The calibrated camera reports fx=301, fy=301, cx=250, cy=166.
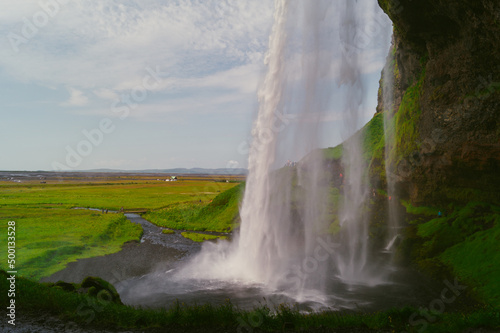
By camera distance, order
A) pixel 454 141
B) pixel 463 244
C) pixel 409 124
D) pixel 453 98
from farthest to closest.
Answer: pixel 409 124
pixel 454 141
pixel 453 98
pixel 463 244

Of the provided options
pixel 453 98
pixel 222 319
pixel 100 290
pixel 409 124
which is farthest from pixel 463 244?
pixel 100 290

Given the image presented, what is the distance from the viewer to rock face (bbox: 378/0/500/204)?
21094 millimetres

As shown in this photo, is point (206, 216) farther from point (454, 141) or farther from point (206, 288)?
point (454, 141)

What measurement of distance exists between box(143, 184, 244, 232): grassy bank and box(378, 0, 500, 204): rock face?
84.9ft

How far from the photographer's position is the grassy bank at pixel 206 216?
4569 cm

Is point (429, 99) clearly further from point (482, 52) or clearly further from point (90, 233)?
point (90, 233)

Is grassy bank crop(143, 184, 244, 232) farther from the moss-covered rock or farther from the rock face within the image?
the moss-covered rock

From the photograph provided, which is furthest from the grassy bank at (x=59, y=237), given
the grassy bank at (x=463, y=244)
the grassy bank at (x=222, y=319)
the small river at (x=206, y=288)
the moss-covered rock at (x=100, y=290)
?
the grassy bank at (x=463, y=244)

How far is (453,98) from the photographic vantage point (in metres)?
24.8

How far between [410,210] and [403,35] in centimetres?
1719

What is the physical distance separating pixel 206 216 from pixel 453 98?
126 ft

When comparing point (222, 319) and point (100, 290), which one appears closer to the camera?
point (222, 319)

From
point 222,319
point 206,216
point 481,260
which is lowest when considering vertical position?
point 222,319

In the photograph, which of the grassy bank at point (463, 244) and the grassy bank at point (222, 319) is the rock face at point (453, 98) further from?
the grassy bank at point (222, 319)
